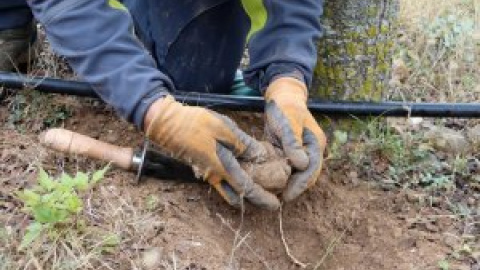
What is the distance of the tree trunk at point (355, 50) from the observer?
2.30 metres

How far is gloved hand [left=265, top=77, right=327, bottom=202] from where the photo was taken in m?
1.97

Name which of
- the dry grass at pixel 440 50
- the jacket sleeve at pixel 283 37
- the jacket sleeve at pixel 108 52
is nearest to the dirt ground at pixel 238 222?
the jacket sleeve at pixel 108 52

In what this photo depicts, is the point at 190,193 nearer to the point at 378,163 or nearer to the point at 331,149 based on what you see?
the point at 331,149

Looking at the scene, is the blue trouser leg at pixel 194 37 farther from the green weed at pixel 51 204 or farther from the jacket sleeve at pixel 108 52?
the green weed at pixel 51 204

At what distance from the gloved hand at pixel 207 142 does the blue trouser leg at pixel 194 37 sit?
1.64ft

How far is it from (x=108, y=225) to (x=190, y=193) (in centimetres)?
30

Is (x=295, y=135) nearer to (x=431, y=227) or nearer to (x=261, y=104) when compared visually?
(x=261, y=104)

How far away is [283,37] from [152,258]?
0.84m

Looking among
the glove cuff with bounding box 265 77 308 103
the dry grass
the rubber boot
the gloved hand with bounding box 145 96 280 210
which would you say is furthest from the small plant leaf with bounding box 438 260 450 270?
the rubber boot

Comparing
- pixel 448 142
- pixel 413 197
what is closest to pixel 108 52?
pixel 413 197

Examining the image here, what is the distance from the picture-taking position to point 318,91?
2.42 metres

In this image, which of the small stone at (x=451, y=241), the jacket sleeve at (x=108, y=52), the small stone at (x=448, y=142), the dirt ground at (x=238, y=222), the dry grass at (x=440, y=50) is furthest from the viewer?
the dry grass at (x=440, y=50)

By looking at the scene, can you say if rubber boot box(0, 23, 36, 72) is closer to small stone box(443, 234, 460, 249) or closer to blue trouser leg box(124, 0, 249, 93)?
blue trouser leg box(124, 0, 249, 93)

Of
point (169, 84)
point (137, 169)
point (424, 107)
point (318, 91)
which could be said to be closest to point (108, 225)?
point (137, 169)
